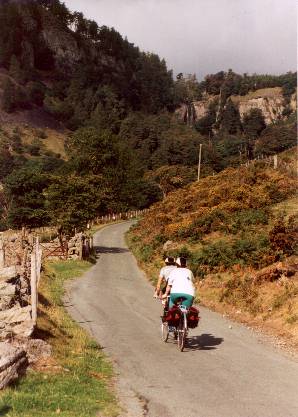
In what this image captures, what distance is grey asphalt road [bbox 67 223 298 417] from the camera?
316 inches

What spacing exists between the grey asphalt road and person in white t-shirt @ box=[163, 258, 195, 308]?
1.27 metres

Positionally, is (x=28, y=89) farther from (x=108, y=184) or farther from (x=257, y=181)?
(x=257, y=181)

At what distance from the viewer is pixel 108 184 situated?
240 feet

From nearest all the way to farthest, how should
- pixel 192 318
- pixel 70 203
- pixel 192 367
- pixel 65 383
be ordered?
1. pixel 65 383
2. pixel 192 367
3. pixel 192 318
4. pixel 70 203

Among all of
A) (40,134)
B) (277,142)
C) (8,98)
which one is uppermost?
(8,98)

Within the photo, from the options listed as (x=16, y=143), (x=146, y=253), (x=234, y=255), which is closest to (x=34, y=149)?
(x=16, y=143)

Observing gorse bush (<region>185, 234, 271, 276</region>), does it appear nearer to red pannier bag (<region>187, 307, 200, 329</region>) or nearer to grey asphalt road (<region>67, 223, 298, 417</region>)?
grey asphalt road (<region>67, 223, 298, 417</region>)

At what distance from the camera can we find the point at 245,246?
70.2ft

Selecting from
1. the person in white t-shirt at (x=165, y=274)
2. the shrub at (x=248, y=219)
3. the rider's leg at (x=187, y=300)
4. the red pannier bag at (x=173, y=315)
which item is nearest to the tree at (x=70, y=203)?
the shrub at (x=248, y=219)

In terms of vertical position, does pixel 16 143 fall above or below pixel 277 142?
above

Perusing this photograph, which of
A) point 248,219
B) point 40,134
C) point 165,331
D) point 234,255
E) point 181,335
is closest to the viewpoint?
point 181,335

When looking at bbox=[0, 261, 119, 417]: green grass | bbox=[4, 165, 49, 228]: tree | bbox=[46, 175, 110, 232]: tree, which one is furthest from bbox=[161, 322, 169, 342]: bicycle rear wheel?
bbox=[4, 165, 49, 228]: tree

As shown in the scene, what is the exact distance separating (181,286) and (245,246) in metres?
10.1

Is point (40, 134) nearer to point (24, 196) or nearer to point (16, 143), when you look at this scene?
point (16, 143)
